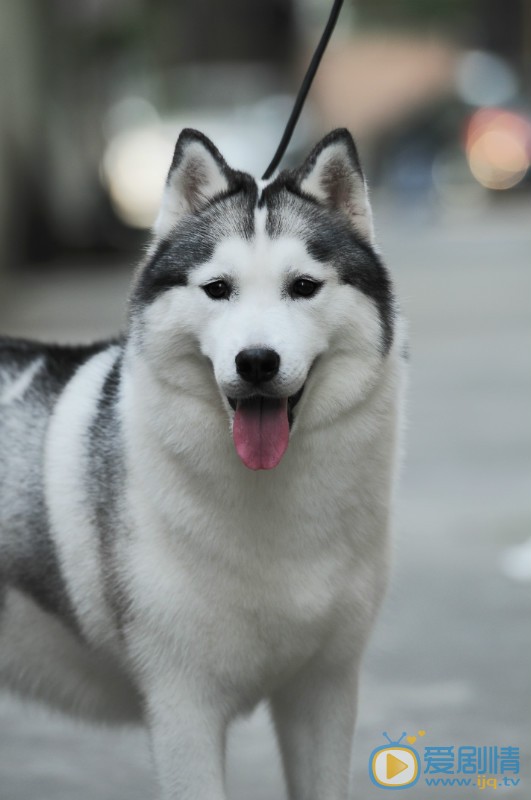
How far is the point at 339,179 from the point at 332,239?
0.21 m

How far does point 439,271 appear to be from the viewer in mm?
15992

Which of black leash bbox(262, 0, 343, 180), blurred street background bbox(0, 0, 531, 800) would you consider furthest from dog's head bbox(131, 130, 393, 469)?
blurred street background bbox(0, 0, 531, 800)

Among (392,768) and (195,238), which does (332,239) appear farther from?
(392,768)

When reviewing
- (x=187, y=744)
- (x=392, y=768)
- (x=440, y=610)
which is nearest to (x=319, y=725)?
(x=187, y=744)

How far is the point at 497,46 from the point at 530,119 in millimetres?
15665

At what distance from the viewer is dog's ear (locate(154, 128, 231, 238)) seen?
3793 millimetres

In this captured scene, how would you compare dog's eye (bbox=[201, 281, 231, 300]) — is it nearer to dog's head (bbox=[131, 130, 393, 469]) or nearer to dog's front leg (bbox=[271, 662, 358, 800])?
dog's head (bbox=[131, 130, 393, 469])

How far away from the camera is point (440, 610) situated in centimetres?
621

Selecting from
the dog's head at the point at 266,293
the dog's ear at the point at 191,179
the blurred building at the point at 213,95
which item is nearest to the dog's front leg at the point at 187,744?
the dog's head at the point at 266,293

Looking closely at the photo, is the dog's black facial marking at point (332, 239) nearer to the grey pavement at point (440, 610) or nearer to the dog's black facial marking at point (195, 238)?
the dog's black facial marking at point (195, 238)

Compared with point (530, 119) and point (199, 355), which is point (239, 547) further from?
point (530, 119)

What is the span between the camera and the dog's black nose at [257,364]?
3.37 meters

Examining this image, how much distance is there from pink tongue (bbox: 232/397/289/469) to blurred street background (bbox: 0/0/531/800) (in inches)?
32.2

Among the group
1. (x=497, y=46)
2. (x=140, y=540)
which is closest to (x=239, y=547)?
(x=140, y=540)
